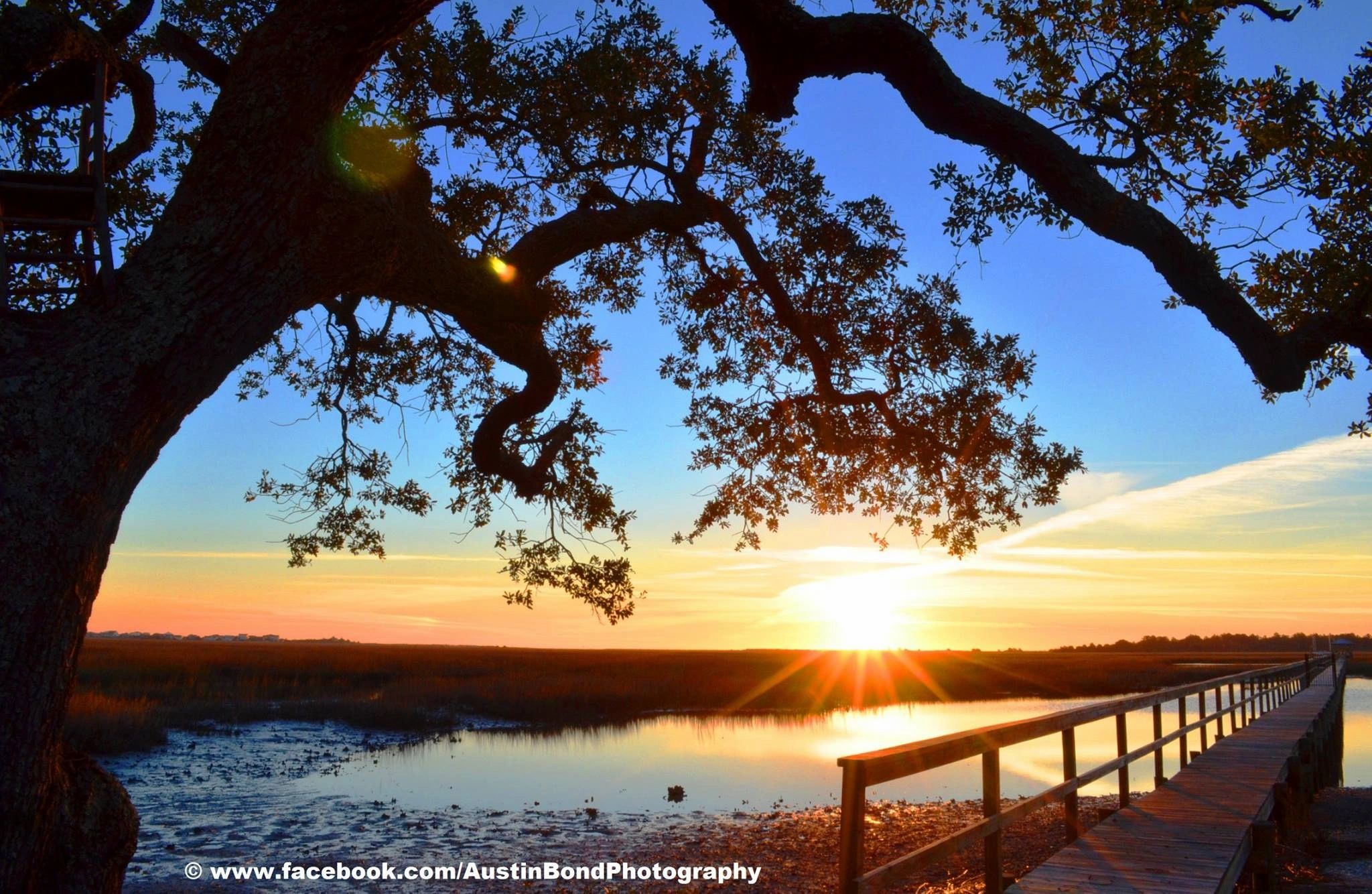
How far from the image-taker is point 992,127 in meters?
6.48

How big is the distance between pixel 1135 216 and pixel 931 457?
4956mm

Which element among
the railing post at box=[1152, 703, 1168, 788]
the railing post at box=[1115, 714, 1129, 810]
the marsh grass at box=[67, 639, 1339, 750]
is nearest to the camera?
the railing post at box=[1115, 714, 1129, 810]

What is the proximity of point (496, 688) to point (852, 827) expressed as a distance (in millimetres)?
32624

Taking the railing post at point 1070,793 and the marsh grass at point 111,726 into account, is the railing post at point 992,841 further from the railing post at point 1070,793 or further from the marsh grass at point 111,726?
the marsh grass at point 111,726

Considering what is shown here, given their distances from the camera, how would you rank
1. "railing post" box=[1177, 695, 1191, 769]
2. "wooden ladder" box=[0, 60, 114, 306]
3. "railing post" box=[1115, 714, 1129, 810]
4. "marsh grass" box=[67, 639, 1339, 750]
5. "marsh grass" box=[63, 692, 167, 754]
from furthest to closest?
"marsh grass" box=[67, 639, 1339, 750] → "marsh grass" box=[63, 692, 167, 754] → "railing post" box=[1177, 695, 1191, 769] → "railing post" box=[1115, 714, 1129, 810] → "wooden ladder" box=[0, 60, 114, 306]

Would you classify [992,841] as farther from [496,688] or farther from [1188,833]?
[496,688]

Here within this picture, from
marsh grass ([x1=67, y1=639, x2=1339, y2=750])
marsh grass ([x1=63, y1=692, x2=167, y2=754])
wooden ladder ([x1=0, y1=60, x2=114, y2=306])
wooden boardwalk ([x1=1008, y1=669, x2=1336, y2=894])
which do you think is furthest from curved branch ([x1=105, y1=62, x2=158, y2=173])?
marsh grass ([x1=67, y1=639, x2=1339, y2=750])

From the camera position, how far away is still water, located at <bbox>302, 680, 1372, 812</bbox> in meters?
17.8

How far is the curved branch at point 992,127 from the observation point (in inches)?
227

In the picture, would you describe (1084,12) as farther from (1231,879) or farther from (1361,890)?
(1361,890)

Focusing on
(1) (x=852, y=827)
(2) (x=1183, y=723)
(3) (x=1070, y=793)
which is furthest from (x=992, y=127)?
(2) (x=1183, y=723)

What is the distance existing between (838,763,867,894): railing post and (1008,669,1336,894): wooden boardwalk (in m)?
2.41

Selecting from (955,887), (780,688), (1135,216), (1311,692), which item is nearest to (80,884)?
(1135,216)

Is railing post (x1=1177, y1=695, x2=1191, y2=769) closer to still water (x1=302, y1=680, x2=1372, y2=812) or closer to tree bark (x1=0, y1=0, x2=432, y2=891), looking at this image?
still water (x1=302, y1=680, x2=1372, y2=812)
